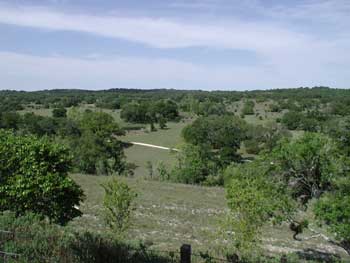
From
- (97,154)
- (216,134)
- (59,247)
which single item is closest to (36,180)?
(59,247)

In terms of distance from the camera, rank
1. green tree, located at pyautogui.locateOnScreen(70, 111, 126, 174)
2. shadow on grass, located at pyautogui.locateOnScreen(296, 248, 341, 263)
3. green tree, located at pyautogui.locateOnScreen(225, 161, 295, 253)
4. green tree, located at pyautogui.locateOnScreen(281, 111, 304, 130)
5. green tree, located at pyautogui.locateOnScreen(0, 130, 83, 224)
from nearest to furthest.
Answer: green tree, located at pyautogui.locateOnScreen(225, 161, 295, 253)
green tree, located at pyautogui.locateOnScreen(0, 130, 83, 224)
shadow on grass, located at pyautogui.locateOnScreen(296, 248, 341, 263)
green tree, located at pyautogui.locateOnScreen(70, 111, 126, 174)
green tree, located at pyautogui.locateOnScreen(281, 111, 304, 130)

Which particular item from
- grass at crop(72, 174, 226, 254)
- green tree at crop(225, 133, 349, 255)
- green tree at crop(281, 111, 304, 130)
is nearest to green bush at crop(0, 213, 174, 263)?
green tree at crop(225, 133, 349, 255)

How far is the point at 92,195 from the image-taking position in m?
46.8

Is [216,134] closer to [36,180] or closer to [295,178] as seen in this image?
[295,178]

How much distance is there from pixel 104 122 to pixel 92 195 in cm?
4860

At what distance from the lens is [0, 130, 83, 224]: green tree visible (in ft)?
72.7

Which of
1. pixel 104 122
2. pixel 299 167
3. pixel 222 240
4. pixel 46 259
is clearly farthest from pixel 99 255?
pixel 104 122

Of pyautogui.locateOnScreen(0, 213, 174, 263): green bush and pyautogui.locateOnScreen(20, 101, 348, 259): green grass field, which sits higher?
pyautogui.locateOnScreen(0, 213, 174, 263): green bush

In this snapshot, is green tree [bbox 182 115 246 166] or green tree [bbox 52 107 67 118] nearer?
green tree [bbox 182 115 246 166]

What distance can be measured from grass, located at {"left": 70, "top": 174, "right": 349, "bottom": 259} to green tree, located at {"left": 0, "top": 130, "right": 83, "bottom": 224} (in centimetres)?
320

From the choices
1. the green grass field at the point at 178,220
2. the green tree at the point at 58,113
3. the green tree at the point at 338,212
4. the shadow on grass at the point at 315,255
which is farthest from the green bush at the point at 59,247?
the green tree at the point at 58,113

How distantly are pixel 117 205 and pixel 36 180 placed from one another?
19.3 ft

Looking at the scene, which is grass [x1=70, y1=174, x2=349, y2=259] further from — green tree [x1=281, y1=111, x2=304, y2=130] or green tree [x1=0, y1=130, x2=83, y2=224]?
green tree [x1=281, y1=111, x2=304, y2=130]

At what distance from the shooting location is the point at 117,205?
26.8 metres
